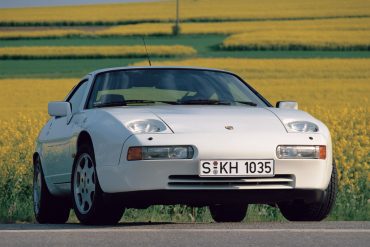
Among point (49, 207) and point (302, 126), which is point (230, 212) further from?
point (302, 126)

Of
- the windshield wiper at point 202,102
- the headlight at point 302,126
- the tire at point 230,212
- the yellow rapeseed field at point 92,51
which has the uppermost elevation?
the windshield wiper at point 202,102

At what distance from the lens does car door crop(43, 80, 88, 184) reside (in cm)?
980

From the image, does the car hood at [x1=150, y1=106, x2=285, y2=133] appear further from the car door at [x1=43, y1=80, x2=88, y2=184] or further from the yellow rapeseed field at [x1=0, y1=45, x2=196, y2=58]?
the yellow rapeseed field at [x1=0, y1=45, x2=196, y2=58]

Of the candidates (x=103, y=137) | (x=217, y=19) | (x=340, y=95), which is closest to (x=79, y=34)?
(x=217, y=19)

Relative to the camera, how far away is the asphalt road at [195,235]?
291 inches

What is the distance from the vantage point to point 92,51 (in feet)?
→ 179

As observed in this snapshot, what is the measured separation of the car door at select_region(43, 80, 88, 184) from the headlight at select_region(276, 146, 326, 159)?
190 cm

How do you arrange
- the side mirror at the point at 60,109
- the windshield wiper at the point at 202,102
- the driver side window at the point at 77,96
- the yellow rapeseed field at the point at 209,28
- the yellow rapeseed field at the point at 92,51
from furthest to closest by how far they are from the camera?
the yellow rapeseed field at the point at 209,28 < the yellow rapeseed field at the point at 92,51 < the driver side window at the point at 77,96 < the side mirror at the point at 60,109 < the windshield wiper at the point at 202,102

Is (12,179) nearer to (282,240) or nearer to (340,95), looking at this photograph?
(282,240)

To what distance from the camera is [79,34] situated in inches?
2525

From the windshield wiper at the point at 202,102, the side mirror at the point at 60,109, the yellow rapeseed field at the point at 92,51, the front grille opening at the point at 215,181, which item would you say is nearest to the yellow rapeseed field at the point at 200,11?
the yellow rapeseed field at the point at 92,51

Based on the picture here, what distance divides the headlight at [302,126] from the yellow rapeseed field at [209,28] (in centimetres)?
4928

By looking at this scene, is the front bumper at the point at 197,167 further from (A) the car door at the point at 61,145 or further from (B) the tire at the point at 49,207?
(B) the tire at the point at 49,207

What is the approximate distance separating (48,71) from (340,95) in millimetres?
17240
